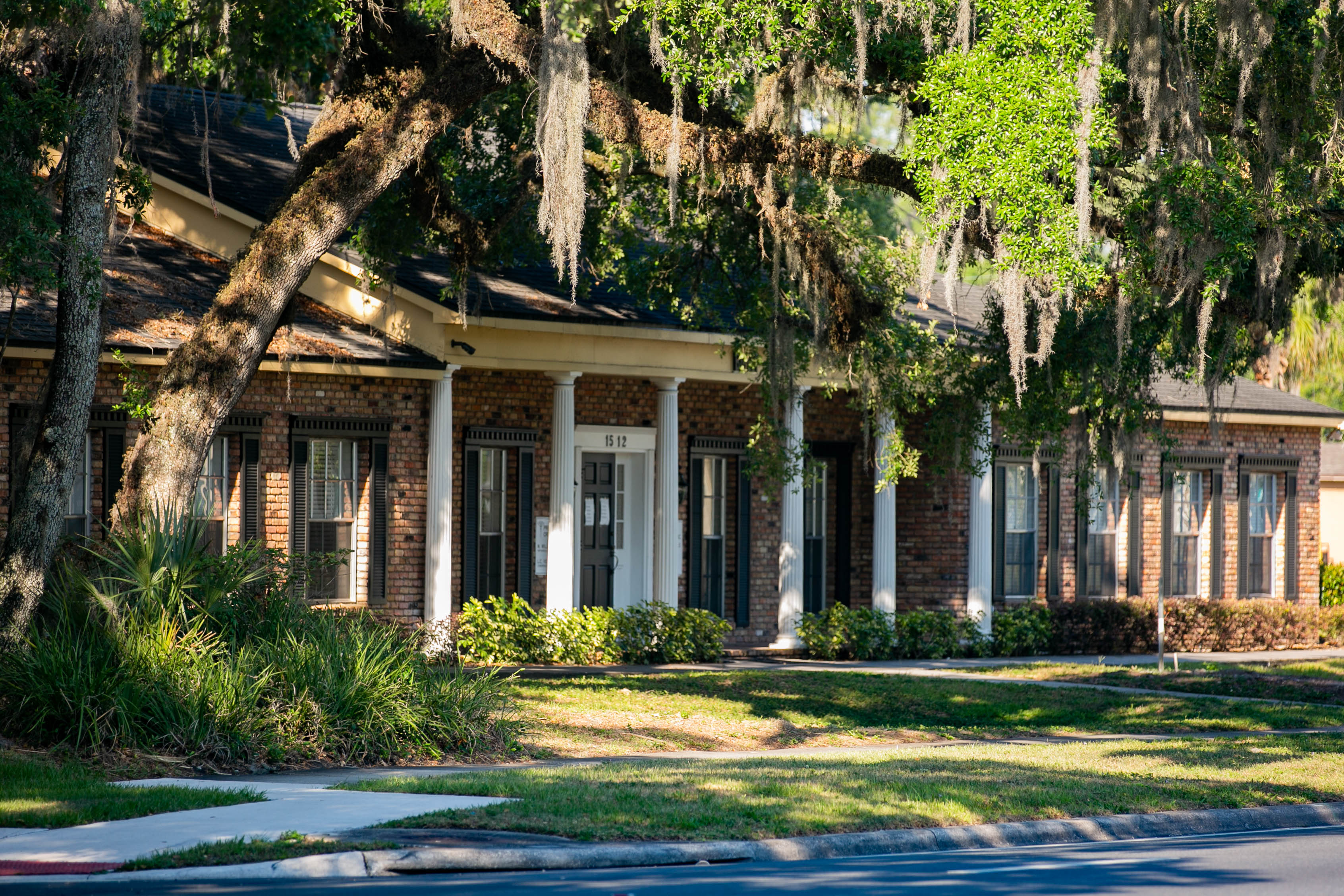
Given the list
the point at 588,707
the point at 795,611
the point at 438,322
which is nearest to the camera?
the point at 588,707

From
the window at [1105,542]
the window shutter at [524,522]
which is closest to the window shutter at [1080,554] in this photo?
the window at [1105,542]

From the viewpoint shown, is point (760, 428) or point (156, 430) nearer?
point (156, 430)

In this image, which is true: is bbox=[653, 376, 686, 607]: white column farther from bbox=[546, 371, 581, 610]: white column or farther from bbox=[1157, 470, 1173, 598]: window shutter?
bbox=[1157, 470, 1173, 598]: window shutter

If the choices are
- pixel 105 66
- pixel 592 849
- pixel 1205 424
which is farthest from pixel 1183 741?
pixel 1205 424

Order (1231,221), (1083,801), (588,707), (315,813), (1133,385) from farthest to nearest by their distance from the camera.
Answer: (1133,385) < (588,707) < (1231,221) < (1083,801) < (315,813)

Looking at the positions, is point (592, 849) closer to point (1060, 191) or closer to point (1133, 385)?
point (1060, 191)

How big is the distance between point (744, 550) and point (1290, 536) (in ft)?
34.5

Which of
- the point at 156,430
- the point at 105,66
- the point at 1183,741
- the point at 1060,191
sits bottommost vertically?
the point at 1183,741

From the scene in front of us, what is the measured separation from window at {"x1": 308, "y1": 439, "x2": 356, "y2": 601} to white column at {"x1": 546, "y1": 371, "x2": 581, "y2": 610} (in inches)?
95.0

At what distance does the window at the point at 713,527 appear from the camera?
2275 centimetres

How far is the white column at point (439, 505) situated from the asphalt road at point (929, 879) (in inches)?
413

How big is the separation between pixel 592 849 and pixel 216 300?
6.64 metres

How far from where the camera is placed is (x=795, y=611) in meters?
22.3

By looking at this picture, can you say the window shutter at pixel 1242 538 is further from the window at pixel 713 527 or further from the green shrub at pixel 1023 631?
the window at pixel 713 527
